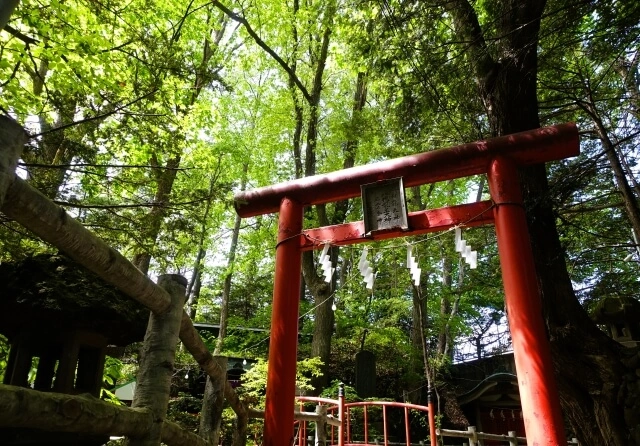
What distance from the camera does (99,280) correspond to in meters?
2.07

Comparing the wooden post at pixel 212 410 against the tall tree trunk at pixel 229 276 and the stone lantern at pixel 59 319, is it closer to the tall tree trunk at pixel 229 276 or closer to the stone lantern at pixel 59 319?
the stone lantern at pixel 59 319

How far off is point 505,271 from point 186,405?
851 cm

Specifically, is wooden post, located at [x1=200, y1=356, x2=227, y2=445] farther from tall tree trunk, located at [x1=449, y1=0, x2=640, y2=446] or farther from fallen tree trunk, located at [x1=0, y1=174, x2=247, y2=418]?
tall tree trunk, located at [x1=449, y1=0, x2=640, y2=446]

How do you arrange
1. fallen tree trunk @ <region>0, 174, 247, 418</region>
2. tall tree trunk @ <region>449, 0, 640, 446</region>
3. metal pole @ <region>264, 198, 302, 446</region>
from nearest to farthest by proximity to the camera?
fallen tree trunk @ <region>0, 174, 247, 418</region>
metal pole @ <region>264, 198, 302, 446</region>
tall tree trunk @ <region>449, 0, 640, 446</region>

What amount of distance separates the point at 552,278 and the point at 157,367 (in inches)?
163

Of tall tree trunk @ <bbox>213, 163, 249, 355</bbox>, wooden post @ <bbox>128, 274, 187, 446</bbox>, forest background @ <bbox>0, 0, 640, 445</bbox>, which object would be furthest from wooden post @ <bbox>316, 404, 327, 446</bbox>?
tall tree trunk @ <bbox>213, 163, 249, 355</bbox>

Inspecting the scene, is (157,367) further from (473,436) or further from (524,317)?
(473,436)

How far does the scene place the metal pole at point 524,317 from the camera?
3152mm

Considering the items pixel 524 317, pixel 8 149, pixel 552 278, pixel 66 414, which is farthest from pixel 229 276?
pixel 8 149

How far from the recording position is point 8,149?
1.22 metres

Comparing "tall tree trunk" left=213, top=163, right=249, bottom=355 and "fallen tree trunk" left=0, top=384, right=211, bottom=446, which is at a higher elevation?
"tall tree trunk" left=213, top=163, right=249, bottom=355

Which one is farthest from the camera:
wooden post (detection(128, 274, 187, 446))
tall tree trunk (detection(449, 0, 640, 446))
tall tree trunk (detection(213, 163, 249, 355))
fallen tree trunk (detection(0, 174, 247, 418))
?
tall tree trunk (detection(213, 163, 249, 355))

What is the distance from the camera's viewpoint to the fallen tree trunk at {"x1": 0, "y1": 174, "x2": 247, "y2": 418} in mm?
1271

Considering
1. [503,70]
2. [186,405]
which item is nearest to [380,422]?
[186,405]
